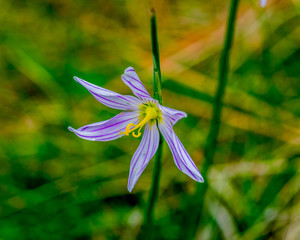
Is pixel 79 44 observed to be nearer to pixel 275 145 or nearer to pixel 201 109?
pixel 201 109

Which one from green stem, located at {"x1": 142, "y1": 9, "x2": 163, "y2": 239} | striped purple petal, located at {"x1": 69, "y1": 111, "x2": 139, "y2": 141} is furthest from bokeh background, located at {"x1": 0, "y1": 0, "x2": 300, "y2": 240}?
striped purple petal, located at {"x1": 69, "y1": 111, "x2": 139, "y2": 141}

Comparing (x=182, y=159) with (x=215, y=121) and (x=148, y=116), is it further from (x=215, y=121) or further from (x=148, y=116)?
(x=215, y=121)

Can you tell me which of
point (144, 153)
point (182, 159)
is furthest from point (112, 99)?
point (182, 159)

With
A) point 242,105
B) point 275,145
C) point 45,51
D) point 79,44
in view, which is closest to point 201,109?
point 242,105

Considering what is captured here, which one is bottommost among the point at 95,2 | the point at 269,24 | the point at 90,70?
the point at 269,24

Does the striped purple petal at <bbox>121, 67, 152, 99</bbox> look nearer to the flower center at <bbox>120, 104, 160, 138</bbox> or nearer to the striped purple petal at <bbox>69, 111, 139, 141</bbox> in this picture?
the flower center at <bbox>120, 104, 160, 138</bbox>

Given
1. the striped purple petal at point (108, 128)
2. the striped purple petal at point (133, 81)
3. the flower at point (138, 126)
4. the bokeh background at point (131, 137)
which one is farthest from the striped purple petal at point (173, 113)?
the bokeh background at point (131, 137)
